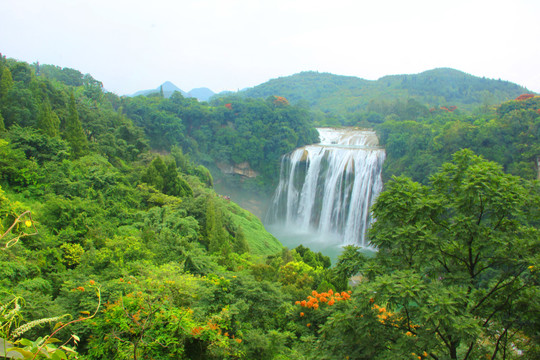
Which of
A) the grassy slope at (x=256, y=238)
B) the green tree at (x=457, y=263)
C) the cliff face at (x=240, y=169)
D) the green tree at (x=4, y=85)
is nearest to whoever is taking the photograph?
the green tree at (x=457, y=263)

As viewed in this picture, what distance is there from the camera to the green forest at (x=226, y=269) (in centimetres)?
371

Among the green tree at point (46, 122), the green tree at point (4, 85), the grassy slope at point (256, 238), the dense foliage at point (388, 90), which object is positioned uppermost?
the dense foliage at point (388, 90)

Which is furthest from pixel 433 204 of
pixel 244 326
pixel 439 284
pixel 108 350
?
pixel 108 350

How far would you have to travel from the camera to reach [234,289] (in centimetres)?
619

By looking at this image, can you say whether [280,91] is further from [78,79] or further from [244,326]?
[244,326]

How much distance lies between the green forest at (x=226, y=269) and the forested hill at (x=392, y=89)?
32521 mm

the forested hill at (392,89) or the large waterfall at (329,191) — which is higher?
the forested hill at (392,89)

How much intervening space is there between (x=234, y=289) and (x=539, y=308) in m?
4.46

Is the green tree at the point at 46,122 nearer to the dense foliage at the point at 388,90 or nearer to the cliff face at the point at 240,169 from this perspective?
the cliff face at the point at 240,169

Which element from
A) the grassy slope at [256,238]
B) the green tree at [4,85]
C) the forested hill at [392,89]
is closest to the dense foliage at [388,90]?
the forested hill at [392,89]

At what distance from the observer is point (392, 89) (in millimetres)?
55812

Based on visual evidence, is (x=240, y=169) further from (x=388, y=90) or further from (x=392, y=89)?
(x=392, y=89)

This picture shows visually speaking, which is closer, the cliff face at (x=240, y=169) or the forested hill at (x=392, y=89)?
the cliff face at (x=240, y=169)

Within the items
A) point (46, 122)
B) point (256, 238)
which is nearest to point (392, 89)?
point (256, 238)
